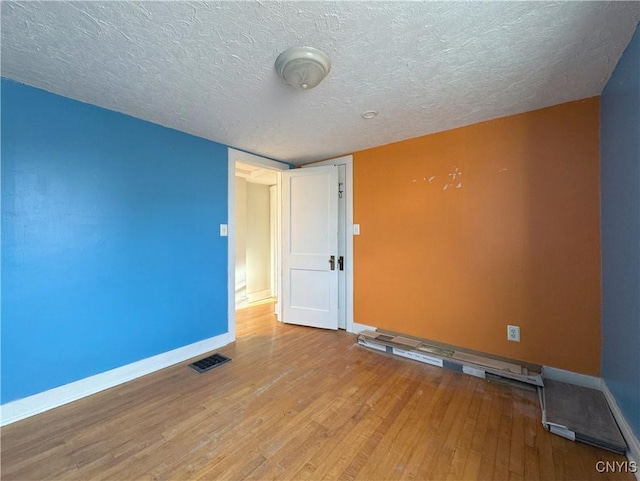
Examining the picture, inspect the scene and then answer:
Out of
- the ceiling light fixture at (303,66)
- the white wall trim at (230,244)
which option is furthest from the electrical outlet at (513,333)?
the white wall trim at (230,244)

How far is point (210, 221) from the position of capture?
108 inches

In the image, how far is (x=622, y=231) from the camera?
1.50 meters

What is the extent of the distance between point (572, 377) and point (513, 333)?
0.44m

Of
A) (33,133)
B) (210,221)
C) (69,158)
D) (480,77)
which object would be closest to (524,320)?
(480,77)

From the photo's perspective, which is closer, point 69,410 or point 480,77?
point 480,77

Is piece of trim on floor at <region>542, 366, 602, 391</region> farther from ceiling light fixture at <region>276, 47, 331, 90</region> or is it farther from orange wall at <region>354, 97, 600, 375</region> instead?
ceiling light fixture at <region>276, 47, 331, 90</region>

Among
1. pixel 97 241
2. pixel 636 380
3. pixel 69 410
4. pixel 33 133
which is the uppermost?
pixel 33 133

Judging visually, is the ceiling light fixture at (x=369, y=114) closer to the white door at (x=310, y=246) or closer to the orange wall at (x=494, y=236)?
the orange wall at (x=494, y=236)

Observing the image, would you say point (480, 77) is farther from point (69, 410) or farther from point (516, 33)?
point (69, 410)

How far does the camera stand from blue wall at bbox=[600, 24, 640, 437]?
1323 millimetres

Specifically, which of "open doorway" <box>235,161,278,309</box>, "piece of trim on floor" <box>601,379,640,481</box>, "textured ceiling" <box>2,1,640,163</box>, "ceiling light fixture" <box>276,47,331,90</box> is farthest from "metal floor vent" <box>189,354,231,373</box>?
"piece of trim on floor" <box>601,379,640,481</box>

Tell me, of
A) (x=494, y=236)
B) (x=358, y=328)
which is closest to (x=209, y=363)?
(x=358, y=328)

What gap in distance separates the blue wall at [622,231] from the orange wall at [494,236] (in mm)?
124

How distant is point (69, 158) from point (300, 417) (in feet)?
8.20
